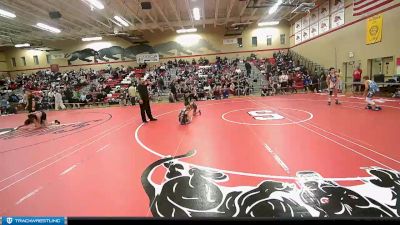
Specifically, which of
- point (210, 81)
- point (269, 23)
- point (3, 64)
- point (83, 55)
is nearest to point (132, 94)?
point (210, 81)

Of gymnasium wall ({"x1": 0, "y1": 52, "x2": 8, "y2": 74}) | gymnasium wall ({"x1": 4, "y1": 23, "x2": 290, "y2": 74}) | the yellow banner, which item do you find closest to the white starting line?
the yellow banner

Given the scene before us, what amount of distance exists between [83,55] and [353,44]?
2536cm

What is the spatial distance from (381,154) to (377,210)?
209cm

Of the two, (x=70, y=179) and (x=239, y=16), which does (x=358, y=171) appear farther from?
(x=239, y=16)

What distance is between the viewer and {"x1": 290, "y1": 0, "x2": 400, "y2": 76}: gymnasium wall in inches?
501

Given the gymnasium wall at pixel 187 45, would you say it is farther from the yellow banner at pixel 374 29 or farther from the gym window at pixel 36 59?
the yellow banner at pixel 374 29

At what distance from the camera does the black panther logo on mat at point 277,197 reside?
9.46 feet

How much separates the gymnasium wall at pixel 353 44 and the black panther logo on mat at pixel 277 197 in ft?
39.6

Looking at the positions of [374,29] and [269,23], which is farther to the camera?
[269,23]

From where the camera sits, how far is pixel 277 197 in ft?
10.6

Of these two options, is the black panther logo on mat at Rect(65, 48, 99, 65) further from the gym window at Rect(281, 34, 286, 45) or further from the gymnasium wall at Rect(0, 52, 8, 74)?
the gym window at Rect(281, 34, 286, 45)

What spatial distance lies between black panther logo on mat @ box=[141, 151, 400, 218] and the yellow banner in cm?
1268

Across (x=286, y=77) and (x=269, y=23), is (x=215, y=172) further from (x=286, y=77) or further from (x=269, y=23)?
(x=269, y=23)

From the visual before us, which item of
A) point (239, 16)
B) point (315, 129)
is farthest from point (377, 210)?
point (239, 16)
